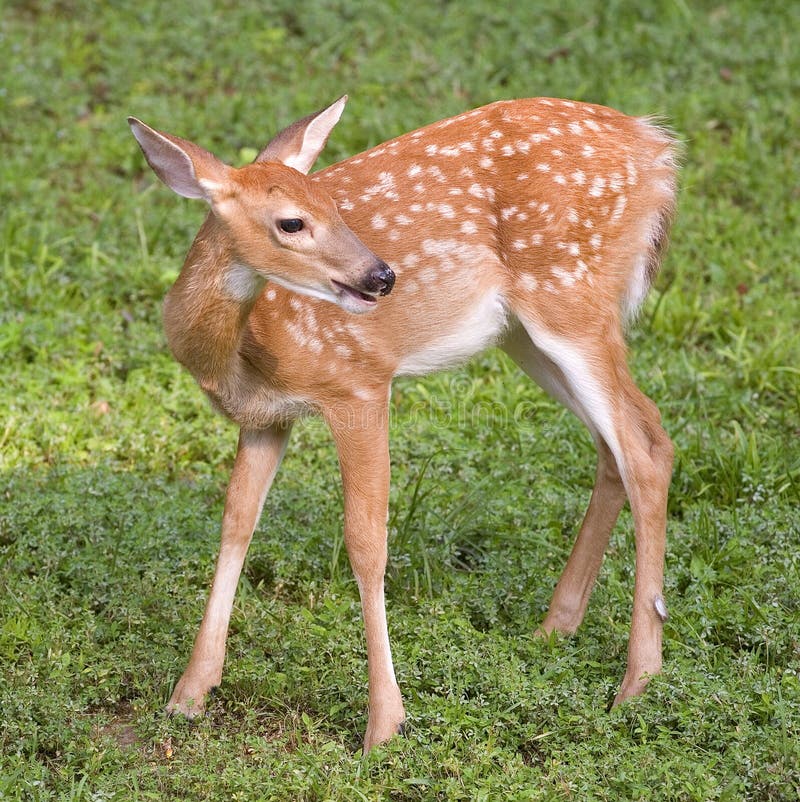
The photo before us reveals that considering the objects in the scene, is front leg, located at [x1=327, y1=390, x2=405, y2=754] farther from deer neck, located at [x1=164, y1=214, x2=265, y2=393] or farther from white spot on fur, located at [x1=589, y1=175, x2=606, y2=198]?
white spot on fur, located at [x1=589, y1=175, x2=606, y2=198]

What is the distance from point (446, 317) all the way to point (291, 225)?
88cm

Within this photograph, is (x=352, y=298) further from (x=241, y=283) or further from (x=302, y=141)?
(x=302, y=141)

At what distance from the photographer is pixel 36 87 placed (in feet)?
30.3

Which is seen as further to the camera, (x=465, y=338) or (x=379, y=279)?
(x=465, y=338)

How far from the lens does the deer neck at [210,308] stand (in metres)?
4.68

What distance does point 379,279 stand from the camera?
14.6 ft

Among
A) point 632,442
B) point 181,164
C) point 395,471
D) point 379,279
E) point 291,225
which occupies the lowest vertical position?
point 395,471

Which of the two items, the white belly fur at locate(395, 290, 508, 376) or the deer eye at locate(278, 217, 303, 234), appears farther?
the white belly fur at locate(395, 290, 508, 376)

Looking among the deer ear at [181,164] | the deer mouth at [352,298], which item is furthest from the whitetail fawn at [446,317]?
the deer ear at [181,164]

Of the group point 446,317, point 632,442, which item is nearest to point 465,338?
point 446,317

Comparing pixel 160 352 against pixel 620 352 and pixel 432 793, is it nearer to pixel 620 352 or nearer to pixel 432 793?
pixel 620 352

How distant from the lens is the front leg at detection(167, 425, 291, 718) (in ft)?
16.4

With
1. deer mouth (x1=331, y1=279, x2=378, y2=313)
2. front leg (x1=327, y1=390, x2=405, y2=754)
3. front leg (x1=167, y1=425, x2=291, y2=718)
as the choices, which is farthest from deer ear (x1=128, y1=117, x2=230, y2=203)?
front leg (x1=167, y1=425, x2=291, y2=718)

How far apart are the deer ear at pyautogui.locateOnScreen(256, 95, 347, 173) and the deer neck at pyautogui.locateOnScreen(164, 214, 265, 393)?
36 centimetres
